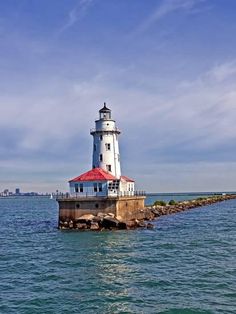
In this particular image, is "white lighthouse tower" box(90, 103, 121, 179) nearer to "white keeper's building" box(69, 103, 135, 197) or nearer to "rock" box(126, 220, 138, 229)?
"white keeper's building" box(69, 103, 135, 197)

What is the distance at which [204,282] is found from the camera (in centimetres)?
2041

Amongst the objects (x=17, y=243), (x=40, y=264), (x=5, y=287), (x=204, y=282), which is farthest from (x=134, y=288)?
(x=17, y=243)

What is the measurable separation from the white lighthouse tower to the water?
1382cm

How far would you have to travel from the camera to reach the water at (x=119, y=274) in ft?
57.4

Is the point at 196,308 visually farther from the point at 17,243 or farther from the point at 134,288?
→ the point at 17,243

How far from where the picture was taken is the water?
1748cm

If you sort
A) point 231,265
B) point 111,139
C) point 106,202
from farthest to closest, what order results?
point 111,139
point 106,202
point 231,265

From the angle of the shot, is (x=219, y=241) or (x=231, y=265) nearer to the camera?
(x=231, y=265)

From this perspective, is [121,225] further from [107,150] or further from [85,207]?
[107,150]

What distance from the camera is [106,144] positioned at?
49.8 meters

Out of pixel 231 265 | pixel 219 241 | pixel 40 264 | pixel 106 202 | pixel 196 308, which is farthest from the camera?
pixel 106 202

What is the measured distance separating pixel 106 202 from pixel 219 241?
42.0 feet

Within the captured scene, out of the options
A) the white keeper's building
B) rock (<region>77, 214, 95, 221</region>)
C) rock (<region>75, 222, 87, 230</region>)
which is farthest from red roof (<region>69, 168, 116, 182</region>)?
rock (<region>75, 222, 87, 230</region>)

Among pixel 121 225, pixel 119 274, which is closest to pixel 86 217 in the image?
pixel 121 225
